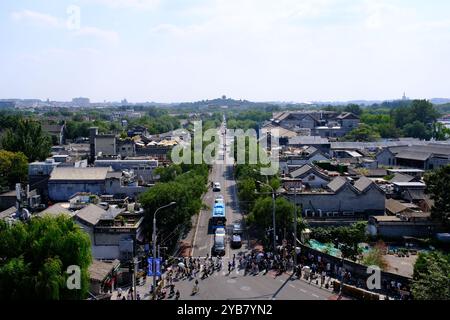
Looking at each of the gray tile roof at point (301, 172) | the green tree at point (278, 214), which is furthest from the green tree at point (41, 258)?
the gray tile roof at point (301, 172)

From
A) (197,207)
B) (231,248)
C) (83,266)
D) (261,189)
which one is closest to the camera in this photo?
(83,266)

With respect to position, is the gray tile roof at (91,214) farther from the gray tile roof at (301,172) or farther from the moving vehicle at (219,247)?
the gray tile roof at (301,172)

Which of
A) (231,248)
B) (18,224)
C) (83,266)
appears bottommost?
(231,248)

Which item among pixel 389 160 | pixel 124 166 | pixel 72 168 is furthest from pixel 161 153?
pixel 389 160

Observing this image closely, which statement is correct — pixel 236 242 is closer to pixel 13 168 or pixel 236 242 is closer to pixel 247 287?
pixel 247 287

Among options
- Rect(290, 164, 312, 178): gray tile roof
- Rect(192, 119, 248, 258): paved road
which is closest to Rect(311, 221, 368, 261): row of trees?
Rect(192, 119, 248, 258): paved road
